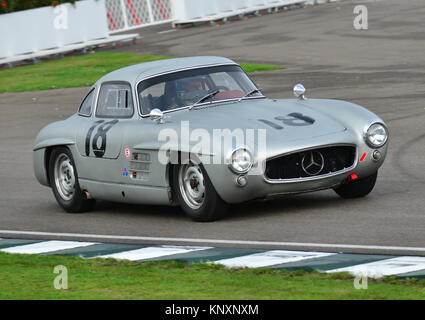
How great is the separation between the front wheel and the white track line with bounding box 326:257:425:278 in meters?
2.20

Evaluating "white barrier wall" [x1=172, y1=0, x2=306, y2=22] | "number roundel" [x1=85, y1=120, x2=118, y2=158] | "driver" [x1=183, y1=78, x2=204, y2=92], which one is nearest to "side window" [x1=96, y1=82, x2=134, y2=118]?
"number roundel" [x1=85, y1=120, x2=118, y2=158]

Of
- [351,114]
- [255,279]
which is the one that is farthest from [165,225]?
[255,279]

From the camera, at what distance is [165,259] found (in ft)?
26.8

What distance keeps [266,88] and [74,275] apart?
13.8 meters

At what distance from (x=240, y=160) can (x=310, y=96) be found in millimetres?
10363

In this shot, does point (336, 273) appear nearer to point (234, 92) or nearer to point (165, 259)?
point (165, 259)

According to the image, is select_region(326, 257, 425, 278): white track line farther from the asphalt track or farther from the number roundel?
the number roundel

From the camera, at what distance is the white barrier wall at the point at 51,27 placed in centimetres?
3022

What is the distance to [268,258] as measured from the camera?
792 centimetres

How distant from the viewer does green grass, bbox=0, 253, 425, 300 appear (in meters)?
6.69

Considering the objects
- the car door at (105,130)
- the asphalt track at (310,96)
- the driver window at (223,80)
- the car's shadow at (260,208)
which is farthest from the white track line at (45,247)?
the driver window at (223,80)

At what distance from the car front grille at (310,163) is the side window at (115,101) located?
1.92 metres

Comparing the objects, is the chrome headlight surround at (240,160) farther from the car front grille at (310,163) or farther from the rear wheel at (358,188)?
the rear wheel at (358,188)

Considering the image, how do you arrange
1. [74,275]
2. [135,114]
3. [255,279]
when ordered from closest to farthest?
[255,279], [74,275], [135,114]
